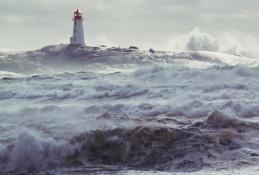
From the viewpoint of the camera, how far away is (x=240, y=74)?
23.6m

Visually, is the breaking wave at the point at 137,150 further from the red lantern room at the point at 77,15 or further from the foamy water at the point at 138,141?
the red lantern room at the point at 77,15

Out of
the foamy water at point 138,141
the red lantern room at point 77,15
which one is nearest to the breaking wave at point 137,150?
the foamy water at point 138,141

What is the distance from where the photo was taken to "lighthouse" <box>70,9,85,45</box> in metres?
69.4

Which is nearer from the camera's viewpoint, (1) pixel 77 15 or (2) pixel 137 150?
(2) pixel 137 150

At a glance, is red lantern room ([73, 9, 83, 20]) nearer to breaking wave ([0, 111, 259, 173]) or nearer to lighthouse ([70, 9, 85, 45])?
lighthouse ([70, 9, 85, 45])

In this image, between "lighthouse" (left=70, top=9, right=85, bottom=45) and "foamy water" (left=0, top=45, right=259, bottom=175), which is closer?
"foamy water" (left=0, top=45, right=259, bottom=175)

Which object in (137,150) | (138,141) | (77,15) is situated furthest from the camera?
(77,15)

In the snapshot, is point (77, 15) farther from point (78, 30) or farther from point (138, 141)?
point (138, 141)

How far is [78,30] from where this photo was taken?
2773 inches

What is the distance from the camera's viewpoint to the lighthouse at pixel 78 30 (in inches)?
2734

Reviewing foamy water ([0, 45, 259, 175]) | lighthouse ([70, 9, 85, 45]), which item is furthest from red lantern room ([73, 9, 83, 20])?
foamy water ([0, 45, 259, 175])

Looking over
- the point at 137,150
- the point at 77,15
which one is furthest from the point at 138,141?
the point at 77,15

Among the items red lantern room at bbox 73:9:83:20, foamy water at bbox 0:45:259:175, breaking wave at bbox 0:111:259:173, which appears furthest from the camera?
red lantern room at bbox 73:9:83:20

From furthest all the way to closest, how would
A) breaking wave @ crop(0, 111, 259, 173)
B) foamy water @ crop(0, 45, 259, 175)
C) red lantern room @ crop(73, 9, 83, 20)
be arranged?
red lantern room @ crop(73, 9, 83, 20), breaking wave @ crop(0, 111, 259, 173), foamy water @ crop(0, 45, 259, 175)
